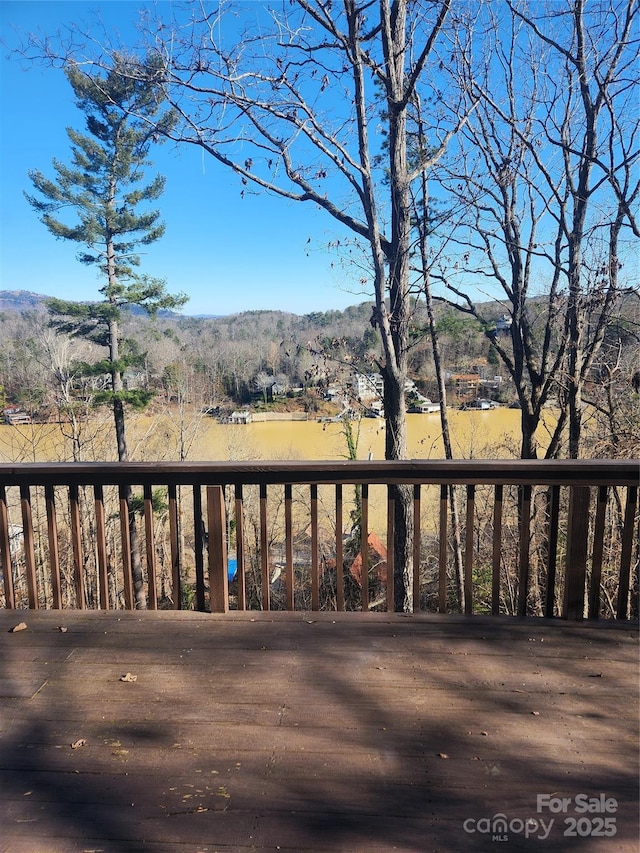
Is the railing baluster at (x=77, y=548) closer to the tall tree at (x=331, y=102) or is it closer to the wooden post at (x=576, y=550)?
the wooden post at (x=576, y=550)

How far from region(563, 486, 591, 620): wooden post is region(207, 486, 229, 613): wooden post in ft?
5.39

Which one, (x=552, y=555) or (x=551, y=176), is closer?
(x=552, y=555)

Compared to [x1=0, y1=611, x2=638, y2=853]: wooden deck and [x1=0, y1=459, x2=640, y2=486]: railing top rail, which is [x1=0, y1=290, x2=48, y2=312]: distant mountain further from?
[x1=0, y1=611, x2=638, y2=853]: wooden deck

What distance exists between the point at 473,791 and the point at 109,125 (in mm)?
15429

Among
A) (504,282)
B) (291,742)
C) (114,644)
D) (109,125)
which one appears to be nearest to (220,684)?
(291,742)

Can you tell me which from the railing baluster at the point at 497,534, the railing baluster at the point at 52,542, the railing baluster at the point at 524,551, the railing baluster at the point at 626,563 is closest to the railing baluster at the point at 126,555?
the railing baluster at the point at 52,542

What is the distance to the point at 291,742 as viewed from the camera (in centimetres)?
156

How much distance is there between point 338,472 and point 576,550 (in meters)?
1.20

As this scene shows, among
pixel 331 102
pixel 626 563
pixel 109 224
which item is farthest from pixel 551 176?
pixel 109 224

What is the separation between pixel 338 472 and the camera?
2352mm

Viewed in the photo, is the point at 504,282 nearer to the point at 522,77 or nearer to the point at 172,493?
the point at 522,77

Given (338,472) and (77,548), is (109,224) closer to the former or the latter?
(77,548)

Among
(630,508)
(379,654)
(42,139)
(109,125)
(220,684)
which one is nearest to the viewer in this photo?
(220,684)

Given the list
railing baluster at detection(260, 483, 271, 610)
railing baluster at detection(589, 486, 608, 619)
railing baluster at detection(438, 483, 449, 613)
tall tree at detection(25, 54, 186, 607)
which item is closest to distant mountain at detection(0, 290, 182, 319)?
tall tree at detection(25, 54, 186, 607)
